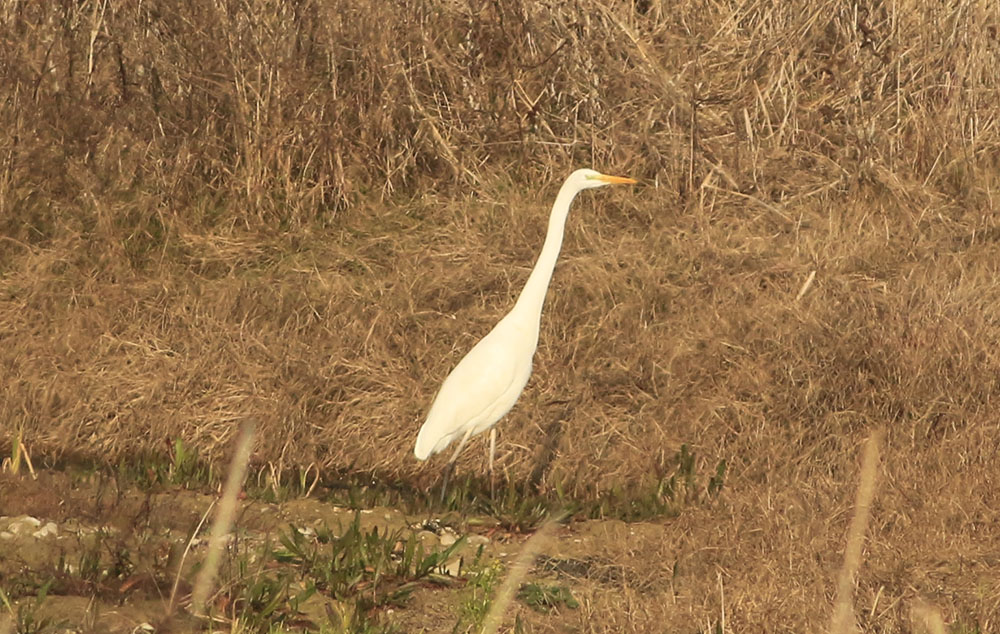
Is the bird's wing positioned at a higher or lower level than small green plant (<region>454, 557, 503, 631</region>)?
higher

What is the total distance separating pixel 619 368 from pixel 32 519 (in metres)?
2.28

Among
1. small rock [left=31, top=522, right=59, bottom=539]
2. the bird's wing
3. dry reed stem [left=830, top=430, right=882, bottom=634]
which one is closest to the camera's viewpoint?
dry reed stem [left=830, top=430, right=882, bottom=634]

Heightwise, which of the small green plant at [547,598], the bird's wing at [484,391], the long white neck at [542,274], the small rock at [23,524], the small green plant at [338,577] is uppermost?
the long white neck at [542,274]

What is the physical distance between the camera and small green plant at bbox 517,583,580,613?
164 inches

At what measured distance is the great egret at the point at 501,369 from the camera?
206 inches

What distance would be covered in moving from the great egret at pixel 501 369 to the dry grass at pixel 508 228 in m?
0.53

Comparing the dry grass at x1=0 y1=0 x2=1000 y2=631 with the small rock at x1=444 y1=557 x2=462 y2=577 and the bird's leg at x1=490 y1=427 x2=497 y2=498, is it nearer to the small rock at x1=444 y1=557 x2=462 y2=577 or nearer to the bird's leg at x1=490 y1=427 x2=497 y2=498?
the bird's leg at x1=490 y1=427 x2=497 y2=498

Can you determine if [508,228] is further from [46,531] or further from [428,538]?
[46,531]

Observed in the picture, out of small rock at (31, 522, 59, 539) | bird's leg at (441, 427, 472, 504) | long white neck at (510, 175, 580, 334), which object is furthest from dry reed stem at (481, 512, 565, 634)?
small rock at (31, 522, 59, 539)

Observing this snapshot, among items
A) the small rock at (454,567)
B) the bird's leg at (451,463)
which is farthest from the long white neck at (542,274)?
the small rock at (454,567)

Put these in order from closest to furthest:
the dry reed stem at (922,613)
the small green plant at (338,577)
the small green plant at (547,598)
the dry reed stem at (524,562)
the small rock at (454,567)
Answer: the dry reed stem at (922,613) → the dry reed stem at (524,562) → the small green plant at (338,577) → the small green plant at (547,598) → the small rock at (454,567)

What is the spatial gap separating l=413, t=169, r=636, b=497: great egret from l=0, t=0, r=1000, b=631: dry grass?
1.74ft

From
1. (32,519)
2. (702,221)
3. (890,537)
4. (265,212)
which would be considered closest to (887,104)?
(702,221)

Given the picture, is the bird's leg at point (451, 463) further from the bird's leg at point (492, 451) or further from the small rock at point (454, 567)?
the small rock at point (454, 567)
